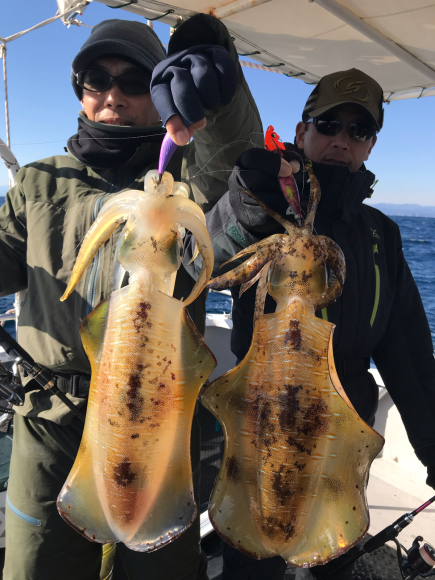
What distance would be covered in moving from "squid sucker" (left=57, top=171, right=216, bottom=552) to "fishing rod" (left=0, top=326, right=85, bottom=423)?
92cm

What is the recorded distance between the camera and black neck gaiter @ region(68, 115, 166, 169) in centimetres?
199

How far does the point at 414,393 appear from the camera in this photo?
2178 millimetres

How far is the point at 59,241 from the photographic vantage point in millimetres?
2111

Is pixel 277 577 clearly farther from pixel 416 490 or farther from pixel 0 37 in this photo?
pixel 0 37

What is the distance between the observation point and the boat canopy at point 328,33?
3.19 metres

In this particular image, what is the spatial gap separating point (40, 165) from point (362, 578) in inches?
171

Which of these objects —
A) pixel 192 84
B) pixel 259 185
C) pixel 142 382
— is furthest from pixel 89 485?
pixel 192 84

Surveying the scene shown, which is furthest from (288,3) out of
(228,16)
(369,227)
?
(369,227)

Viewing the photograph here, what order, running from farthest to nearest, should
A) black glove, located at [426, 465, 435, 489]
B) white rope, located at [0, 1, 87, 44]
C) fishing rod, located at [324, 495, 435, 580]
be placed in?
white rope, located at [0, 1, 87, 44]
fishing rod, located at [324, 495, 435, 580]
black glove, located at [426, 465, 435, 489]

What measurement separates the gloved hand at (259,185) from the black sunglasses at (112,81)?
3.34 ft

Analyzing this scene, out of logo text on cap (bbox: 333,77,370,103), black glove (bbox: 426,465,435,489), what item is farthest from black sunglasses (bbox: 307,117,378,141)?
black glove (bbox: 426,465,435,489)

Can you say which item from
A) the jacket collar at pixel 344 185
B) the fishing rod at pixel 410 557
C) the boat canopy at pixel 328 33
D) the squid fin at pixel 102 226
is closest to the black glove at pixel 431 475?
the fishing rod at pixel 410 557

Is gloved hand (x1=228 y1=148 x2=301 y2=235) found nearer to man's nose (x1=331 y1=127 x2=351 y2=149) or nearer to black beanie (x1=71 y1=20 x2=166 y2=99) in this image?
man's nose (x1=331 y1=127 x2=351 y2=149)

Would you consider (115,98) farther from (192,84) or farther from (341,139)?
(341,139)
